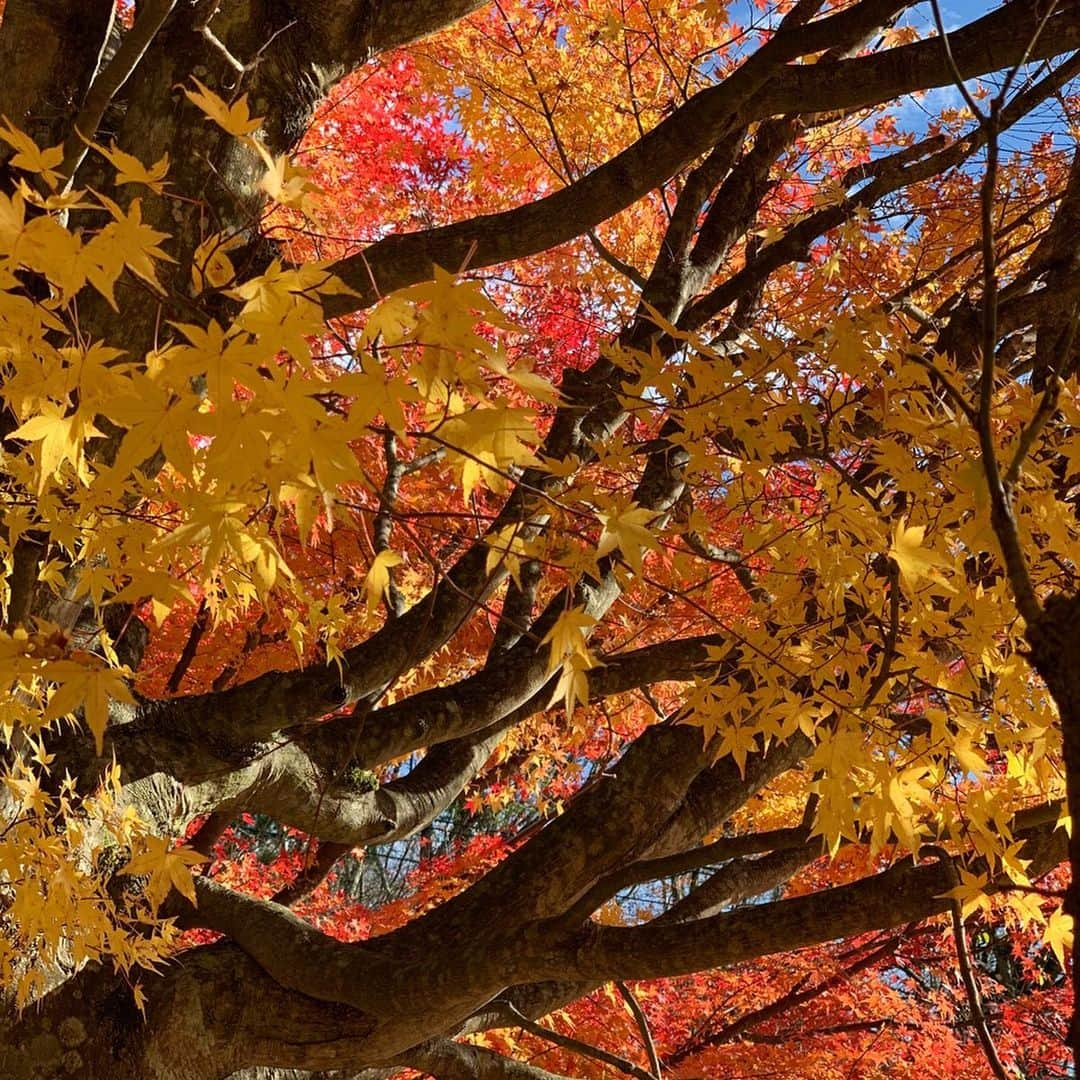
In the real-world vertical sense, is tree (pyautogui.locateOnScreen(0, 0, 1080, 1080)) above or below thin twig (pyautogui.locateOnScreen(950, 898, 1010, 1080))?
above

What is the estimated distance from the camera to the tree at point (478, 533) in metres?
1.29

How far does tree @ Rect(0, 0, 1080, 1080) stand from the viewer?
1.29 meters

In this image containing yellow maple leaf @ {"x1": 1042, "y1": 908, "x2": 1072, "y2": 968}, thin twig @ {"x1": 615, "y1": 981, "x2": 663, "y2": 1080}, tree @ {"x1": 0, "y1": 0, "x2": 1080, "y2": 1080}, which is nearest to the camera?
tree @ {"x1": 0, "y1": 0, "x2": 1080, "y2": 1080}

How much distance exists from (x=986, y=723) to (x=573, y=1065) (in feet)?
16.6

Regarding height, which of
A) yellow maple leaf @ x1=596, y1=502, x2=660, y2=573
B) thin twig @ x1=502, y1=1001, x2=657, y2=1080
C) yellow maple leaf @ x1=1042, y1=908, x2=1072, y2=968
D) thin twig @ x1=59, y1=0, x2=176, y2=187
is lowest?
thin twig @ x1=502, y1=1001, x2=657, y2=1080

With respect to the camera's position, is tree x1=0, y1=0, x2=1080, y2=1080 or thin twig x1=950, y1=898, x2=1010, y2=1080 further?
thin twig x1=950, y1=898, x2=1010, y2=1080

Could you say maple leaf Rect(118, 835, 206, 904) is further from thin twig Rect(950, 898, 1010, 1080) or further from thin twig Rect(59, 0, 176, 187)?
thin twig Rect(950, 898, 1010, 1080)

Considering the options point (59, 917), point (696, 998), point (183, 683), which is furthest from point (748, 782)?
point (183, 683)

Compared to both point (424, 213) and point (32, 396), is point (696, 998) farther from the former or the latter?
point (32, 396)

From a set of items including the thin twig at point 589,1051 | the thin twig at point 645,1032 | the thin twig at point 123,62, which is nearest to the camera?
the thin twig at point 123,62

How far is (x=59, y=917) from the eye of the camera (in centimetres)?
251

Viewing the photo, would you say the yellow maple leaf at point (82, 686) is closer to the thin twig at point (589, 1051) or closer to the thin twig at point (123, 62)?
the thin twig at point (123, 62)

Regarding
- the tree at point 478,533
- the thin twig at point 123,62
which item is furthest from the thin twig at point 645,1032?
the thin twig at point 123,62

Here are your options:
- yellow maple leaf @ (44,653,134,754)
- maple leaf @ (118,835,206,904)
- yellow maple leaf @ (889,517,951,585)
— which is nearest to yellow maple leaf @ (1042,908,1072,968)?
yellow maple leaf @ (889,517,951,585)
